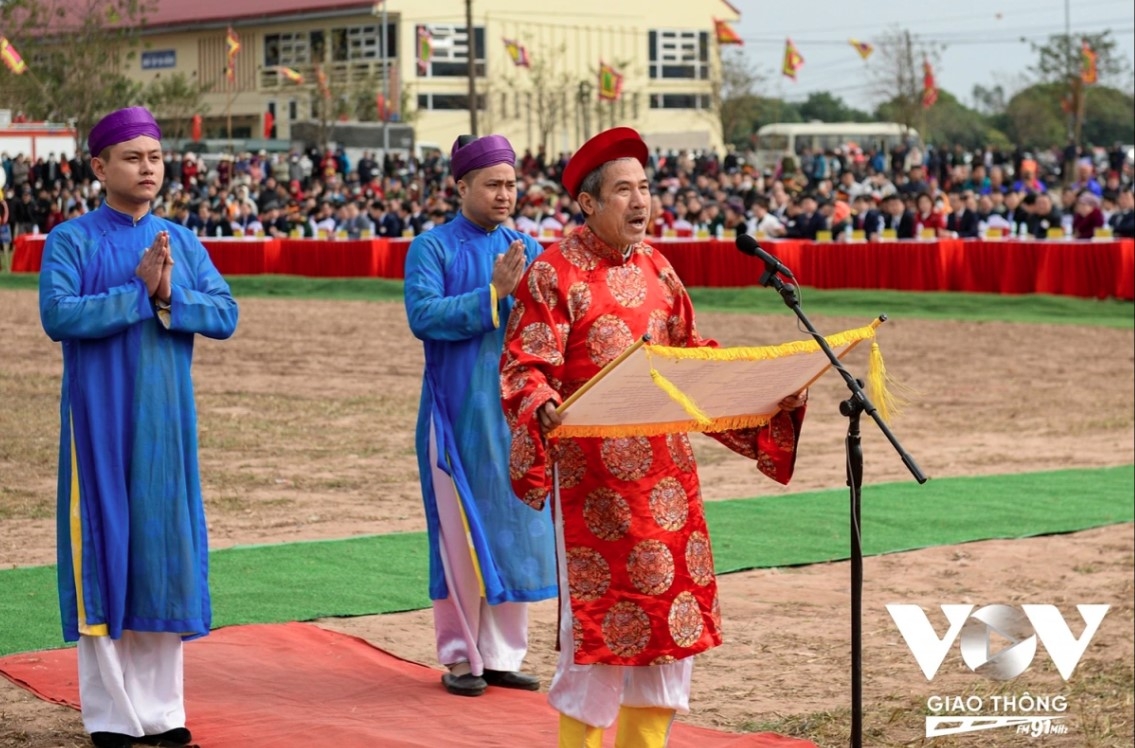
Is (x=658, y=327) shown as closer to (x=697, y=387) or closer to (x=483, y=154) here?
(x=697, y=387)

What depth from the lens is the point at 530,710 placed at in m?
5.60

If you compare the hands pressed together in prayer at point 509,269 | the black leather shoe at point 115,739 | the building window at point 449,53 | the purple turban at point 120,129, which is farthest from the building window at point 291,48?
the black leather shoe at point 115,739

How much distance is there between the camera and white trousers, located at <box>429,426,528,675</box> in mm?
5801

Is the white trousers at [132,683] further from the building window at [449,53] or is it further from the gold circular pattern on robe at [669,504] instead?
the building window at [449,53]

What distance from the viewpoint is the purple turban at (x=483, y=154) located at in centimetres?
588

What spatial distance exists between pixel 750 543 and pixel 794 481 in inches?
84.4

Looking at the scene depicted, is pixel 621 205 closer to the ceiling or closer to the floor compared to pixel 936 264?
closer to the ceiling

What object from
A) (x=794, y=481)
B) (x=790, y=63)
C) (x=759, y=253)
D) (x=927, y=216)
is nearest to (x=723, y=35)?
(x=790, y=63)

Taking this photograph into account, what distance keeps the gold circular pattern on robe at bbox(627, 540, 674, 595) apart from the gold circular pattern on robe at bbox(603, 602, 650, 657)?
59 mm

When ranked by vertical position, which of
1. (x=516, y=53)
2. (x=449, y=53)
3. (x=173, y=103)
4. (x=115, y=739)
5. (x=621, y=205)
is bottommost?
(x=115, y=739)

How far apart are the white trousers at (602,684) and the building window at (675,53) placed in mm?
61712

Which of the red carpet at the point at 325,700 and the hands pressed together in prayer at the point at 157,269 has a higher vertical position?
the hands pressed together in prayer at the point at 157,269

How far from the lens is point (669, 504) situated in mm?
4418

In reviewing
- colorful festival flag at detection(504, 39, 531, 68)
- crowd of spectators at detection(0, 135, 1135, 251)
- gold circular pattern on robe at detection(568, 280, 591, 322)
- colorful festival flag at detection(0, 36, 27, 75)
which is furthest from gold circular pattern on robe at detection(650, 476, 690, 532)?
colorful festival flag at detection(504, 39, 531, 68)
